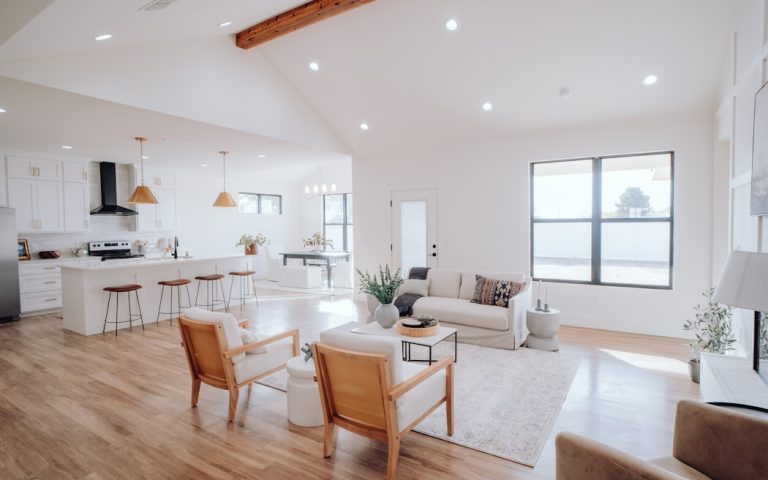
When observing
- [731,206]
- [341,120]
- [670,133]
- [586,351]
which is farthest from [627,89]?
[341,120]

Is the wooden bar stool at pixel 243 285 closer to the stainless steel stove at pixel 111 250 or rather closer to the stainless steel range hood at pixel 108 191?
the stainless steel stove at pixel 111 250

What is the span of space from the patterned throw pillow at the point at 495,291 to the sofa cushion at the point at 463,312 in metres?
0.09

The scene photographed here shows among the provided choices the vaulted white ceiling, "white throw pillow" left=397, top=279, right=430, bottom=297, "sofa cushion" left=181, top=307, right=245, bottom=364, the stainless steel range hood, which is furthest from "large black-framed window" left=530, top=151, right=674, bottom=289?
the stainless steel range hood

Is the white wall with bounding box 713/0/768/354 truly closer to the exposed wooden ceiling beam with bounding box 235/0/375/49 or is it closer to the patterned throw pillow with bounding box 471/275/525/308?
the patterned throw pillow with bounding box 471/275/525/308

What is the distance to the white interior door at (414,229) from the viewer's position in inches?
289

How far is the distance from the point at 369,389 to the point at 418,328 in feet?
5.23

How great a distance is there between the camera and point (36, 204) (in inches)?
277

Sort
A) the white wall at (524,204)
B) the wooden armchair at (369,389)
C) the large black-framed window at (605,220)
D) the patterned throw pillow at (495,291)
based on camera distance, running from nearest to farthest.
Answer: the wooden armchair at (369,389), the patterned throw pillow at (495,291), the white wall at (524,204), the large black-framed window at (605,220)

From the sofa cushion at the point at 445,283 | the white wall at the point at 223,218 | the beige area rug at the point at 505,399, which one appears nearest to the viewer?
the beige area rug at the point at 505,399

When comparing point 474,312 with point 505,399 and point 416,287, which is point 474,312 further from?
point 505,399

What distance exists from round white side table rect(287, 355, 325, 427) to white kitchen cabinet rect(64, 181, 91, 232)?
22.6 ft

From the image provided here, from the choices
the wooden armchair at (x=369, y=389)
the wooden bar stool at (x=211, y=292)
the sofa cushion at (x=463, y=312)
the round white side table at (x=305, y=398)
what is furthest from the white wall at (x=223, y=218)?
the wooden armchair at (x=369, y=389)

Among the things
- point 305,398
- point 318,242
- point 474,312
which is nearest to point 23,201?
point 318,242

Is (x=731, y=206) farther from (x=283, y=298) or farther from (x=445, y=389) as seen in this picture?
(x=283, y=298)
